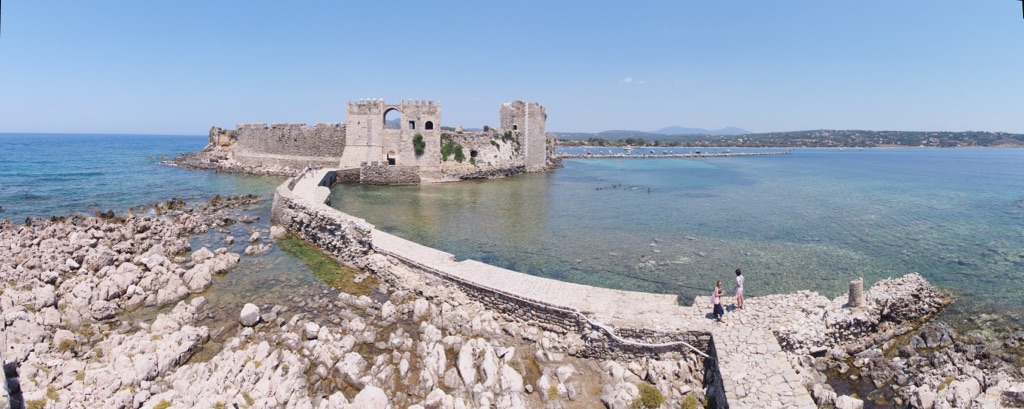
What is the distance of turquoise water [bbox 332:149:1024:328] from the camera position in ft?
44.2

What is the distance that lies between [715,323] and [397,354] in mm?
5891

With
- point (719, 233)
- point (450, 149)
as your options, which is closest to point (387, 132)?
point (450, 149)

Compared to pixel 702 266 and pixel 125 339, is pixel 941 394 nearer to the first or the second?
pixel 702 266

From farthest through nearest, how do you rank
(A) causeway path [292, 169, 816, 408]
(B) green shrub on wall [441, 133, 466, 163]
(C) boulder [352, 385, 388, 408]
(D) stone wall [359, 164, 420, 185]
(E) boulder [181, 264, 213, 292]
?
1. (B) green shrub on wall [441, 133, 466, 163]
2. (D) stone wall [359, 164, 420, 185]
3. (E) boulder [181, 264, 213, 292]
4. (C) boulder [352, 385, 388, 408]
5. (A) causeway path [292, 169, 816, 408]

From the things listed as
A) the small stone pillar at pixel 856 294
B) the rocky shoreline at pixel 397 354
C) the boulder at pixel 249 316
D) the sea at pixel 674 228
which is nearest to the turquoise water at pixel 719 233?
the sea at pixel 674 228

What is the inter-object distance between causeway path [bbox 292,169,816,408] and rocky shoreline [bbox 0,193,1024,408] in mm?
431

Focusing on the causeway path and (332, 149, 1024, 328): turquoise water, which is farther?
(332, 149, 1024, 328): turquoise water

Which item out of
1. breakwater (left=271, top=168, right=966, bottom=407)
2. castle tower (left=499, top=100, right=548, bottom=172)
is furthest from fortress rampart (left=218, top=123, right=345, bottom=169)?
breakwater (left=271, top=168, right=966, bottom=407)

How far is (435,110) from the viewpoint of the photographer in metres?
33.8

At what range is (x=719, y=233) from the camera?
18953 millimetres

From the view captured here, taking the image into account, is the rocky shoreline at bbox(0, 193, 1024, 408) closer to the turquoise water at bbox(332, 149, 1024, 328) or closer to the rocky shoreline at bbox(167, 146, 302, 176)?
the turquoise water at bbox(332, 149, 1024, 328)

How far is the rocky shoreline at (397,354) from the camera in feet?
25.1

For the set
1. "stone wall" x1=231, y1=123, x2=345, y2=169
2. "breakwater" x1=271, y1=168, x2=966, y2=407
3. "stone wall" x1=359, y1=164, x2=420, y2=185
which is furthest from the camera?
"stone wall" x1=231, y1=123, x2=345, y2=169

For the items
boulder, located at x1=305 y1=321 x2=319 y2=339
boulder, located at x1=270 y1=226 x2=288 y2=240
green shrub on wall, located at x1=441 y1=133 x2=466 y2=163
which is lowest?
boulder, located at x1=305 y1=321 x2=319 y2=339
